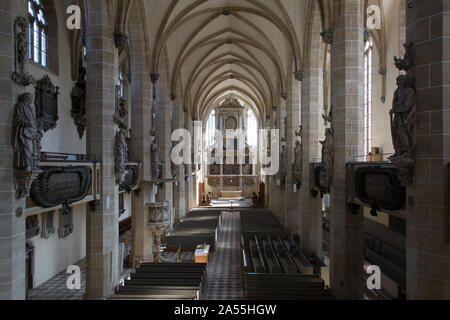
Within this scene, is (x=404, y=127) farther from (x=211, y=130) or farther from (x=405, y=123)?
(x=211, y=130)

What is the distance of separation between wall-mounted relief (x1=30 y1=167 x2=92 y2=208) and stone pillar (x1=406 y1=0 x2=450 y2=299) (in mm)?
7885

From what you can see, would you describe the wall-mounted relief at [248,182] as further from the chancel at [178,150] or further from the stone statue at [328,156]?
the stone statue at [328,156]

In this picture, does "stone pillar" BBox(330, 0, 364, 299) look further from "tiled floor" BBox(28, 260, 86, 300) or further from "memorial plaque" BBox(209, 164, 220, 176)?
"memorial plaque" BBox(209, 164, 220, 176)

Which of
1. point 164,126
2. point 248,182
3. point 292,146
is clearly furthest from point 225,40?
point 248,182

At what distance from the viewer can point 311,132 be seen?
1545 centimetres

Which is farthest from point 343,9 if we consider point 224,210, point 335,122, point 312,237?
point 224,210

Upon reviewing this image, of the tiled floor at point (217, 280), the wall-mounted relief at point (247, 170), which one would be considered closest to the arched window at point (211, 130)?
the wall-mounted relief at point (247, 170)

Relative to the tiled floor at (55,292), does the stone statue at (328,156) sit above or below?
above

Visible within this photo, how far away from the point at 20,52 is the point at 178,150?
17836 mm

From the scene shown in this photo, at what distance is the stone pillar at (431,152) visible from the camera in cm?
573

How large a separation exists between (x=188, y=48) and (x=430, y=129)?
60.9 ft

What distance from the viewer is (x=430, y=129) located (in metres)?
5.89

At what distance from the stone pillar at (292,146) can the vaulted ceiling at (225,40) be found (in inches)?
54.2
